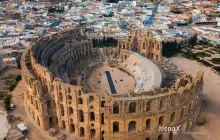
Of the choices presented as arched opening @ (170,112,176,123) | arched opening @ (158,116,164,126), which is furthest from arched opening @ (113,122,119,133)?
arched opening @ (170,112,176,123)

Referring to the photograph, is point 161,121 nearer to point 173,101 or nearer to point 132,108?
point 173,101

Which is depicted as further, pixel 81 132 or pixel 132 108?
pixel 81 132

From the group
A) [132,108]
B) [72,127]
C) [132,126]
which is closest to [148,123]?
[132,126]

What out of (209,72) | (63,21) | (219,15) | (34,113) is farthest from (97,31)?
(219,15)

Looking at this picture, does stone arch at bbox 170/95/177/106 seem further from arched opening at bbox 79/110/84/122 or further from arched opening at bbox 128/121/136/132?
arched opening at bbox 79/110/84/122

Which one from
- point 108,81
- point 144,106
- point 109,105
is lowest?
point 108,81

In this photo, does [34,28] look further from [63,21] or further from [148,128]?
[148,128]

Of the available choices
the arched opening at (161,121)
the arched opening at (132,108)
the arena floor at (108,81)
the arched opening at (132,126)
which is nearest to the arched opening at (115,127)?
the arched opening at (132,126)
